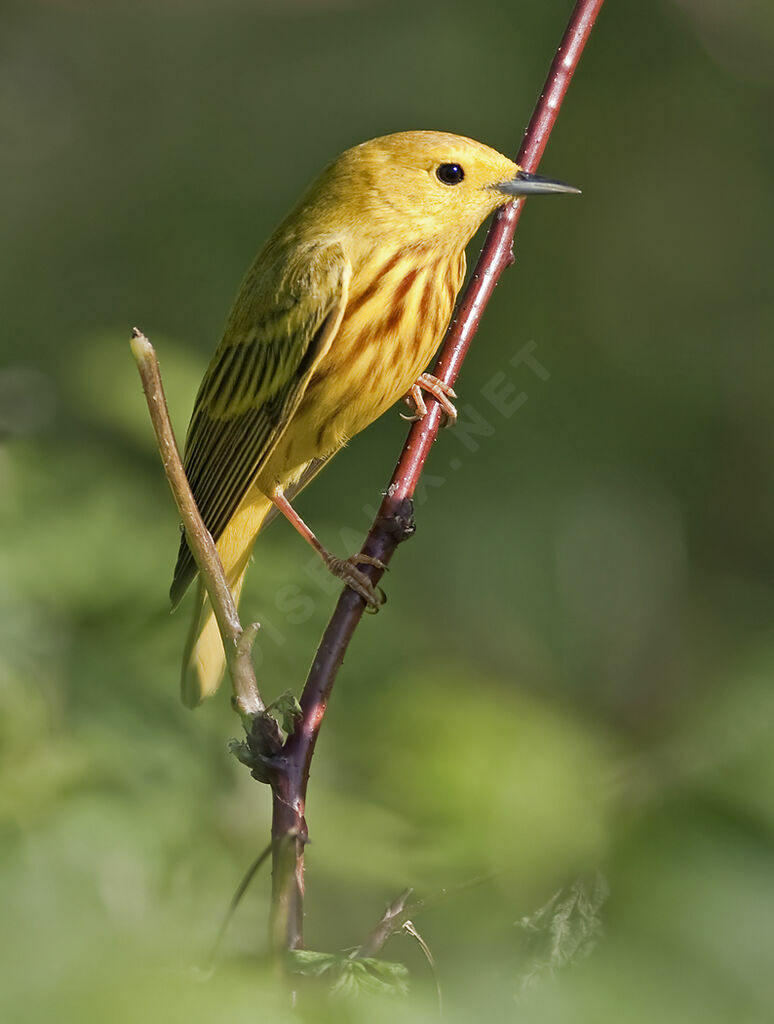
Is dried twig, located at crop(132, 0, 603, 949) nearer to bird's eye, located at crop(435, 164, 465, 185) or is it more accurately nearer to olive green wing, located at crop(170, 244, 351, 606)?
bird's eye, located at crop(435, 164, 465, 185)

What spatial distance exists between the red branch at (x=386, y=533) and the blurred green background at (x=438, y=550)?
21 centimetres

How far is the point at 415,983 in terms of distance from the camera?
1448 mm

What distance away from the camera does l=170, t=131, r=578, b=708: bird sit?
10.1ft

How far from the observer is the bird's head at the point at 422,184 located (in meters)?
2.98

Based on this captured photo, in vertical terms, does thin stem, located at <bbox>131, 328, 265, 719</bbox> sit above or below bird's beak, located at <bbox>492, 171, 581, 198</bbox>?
below

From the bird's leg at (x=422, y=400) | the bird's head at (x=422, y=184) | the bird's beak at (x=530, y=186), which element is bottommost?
the bird's leg at (x=422, y=400)

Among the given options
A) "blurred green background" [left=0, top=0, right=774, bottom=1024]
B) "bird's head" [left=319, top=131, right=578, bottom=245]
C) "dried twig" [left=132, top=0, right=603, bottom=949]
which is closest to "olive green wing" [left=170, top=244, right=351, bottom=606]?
"bird's head" [left=319, top=131, right=578, bottom=245]

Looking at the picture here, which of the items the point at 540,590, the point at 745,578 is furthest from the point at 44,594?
the point at 745,578

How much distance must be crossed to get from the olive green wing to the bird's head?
15cm

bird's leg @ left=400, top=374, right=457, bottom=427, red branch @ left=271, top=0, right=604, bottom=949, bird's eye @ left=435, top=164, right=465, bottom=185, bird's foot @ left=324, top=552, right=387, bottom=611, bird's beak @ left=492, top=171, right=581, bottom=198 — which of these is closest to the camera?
red branch @ left=271, top=0, right=604, bottom=949

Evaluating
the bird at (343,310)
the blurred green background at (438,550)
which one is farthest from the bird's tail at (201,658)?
the blurred green background at (438,550)

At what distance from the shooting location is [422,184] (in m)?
3.08

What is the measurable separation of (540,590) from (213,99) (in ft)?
11.0

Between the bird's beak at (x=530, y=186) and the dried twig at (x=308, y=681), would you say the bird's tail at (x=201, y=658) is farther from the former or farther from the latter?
the bird's beak at (x=530, y=186)
